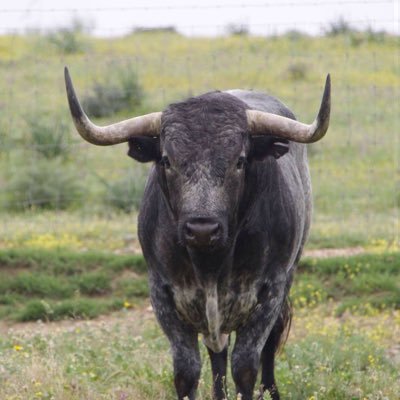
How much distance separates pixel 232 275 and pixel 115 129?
104cm

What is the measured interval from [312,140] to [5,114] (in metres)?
12.5

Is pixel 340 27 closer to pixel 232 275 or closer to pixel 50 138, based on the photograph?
pixel 50 138

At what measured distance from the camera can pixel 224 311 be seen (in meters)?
6.15

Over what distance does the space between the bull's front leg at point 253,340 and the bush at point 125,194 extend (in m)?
7.85

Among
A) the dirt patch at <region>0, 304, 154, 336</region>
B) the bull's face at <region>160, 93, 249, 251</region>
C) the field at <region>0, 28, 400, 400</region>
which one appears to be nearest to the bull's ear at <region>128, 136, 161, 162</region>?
the bull's face at <region>160, 93, 249, 251</region>

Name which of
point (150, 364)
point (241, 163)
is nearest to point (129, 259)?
point (150, 364)

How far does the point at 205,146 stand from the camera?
18.2ft

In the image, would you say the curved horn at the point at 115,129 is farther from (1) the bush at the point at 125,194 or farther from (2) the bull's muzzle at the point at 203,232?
(1) the bush at the point at 125,194

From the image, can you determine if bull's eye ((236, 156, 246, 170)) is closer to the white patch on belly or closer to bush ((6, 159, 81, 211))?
the white patch on belly

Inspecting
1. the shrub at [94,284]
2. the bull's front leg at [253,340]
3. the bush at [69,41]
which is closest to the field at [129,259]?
the shrub at [94,284]

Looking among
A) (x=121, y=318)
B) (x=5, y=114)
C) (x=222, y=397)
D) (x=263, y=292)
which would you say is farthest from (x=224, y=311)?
(x=5, y=114)

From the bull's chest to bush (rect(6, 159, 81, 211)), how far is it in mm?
8088

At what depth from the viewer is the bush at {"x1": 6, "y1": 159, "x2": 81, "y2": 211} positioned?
560 inches

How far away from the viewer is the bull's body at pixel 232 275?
6031 mm
